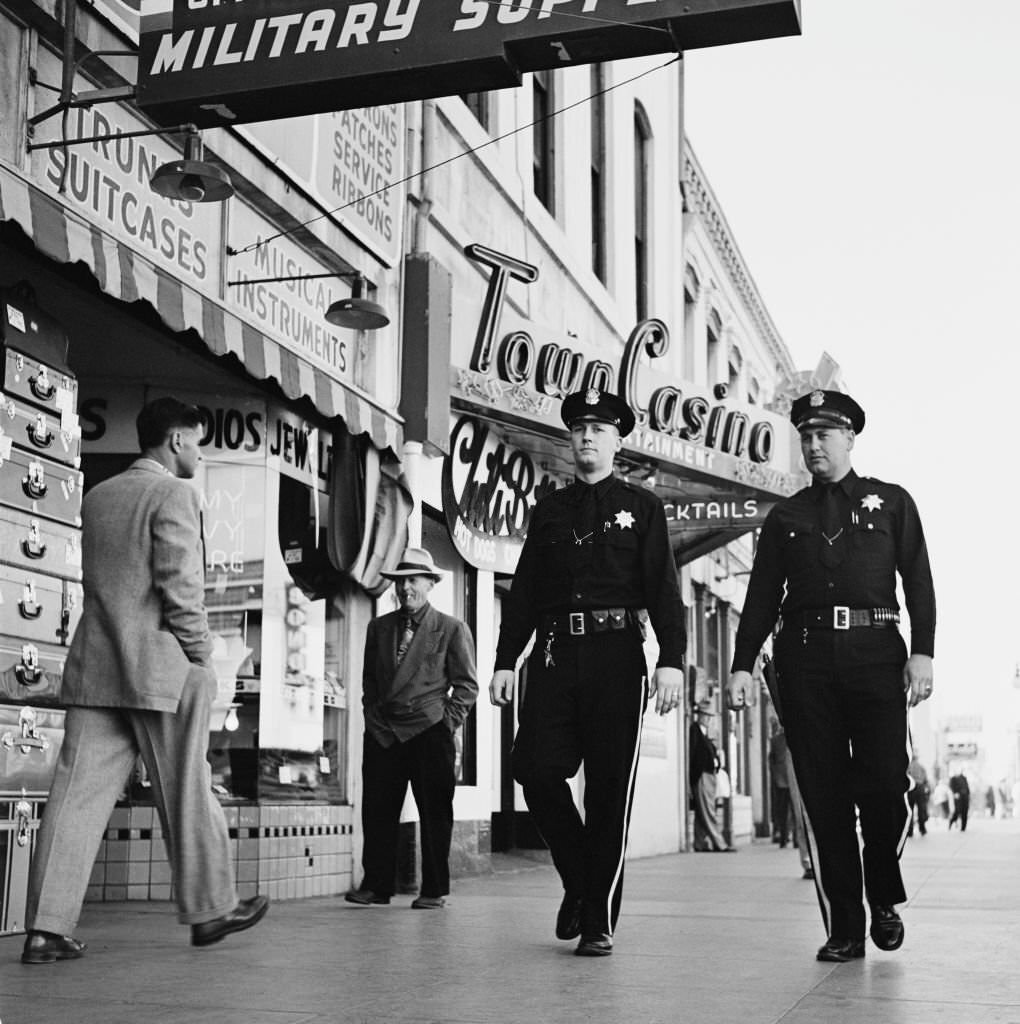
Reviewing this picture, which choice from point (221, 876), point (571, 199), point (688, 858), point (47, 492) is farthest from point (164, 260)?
point (688, 858)

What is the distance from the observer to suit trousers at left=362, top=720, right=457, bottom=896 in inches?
337

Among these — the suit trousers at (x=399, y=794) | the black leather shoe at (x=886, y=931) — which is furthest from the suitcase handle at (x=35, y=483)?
the black leather shoe at (x=886, y=931)

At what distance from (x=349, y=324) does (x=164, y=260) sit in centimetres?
162

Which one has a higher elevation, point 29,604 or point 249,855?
point 29,604

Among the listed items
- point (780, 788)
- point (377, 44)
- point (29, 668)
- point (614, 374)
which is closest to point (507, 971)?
point (29, 668)

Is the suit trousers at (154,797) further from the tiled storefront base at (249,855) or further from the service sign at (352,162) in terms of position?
the service sign at (352,162)

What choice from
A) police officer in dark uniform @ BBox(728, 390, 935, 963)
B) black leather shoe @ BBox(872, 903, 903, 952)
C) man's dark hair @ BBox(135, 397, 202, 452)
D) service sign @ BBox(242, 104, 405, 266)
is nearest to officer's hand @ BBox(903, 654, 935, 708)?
police officer in dark uniform @ BBox(728, 390, 935, 963)

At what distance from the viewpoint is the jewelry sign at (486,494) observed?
12.4m

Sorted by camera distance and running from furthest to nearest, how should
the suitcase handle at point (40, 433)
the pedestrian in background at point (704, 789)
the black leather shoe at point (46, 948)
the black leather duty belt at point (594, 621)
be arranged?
the pedestrian in background at point (704, 789) → the suitcase handle at point (40, 433) → the black leather duty belt at point (594, 621) → the black leather shoe at point (46, 948)

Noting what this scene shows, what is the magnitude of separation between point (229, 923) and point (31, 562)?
198 cm

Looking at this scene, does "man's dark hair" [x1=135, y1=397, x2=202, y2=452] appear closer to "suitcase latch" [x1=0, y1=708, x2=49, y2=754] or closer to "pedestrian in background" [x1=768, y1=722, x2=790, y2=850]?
"suitcase latch" [x1=0, y1=708, x2=49, y2=754]

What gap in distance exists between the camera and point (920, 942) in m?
6.75

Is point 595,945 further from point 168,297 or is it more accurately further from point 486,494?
point 486,494

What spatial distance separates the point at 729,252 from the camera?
26062 mm
